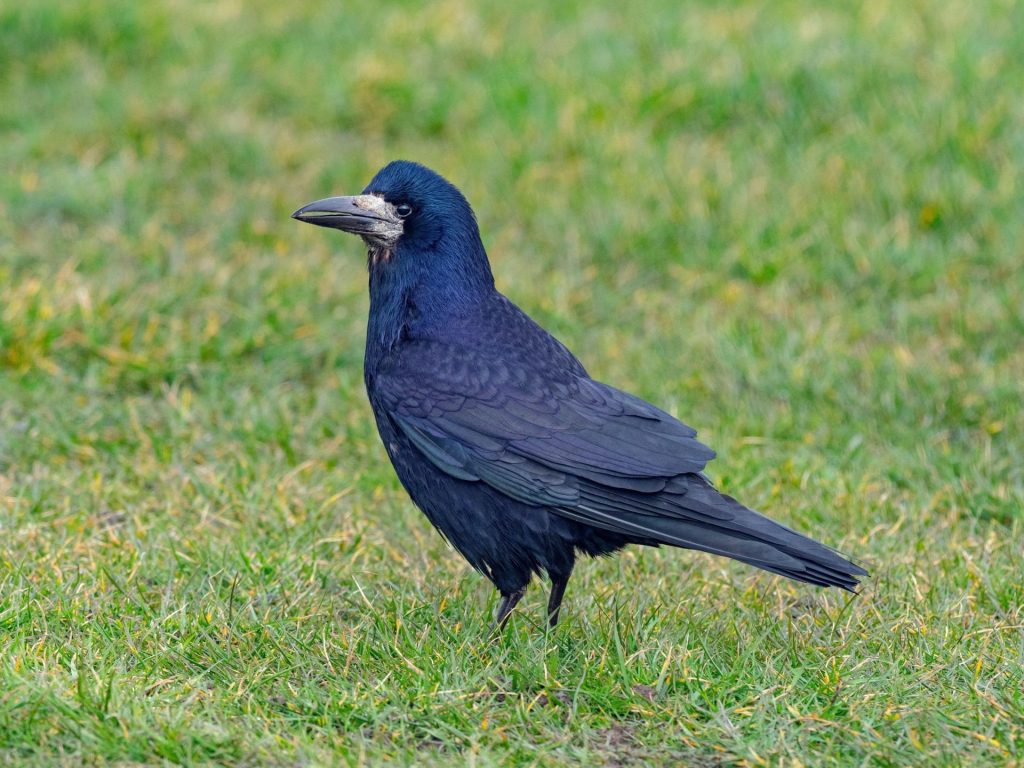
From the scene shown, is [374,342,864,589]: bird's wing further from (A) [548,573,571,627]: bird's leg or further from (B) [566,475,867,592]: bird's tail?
(A) [548,573,571,627]: bird's leg

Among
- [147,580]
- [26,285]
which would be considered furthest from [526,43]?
[147,580]

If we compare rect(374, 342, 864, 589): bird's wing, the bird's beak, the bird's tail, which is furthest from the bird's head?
the bird's tail

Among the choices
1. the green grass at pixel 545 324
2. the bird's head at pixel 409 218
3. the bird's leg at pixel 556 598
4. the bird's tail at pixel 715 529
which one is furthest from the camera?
the bird's head at pixel 409 218

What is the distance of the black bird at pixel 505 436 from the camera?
12.7ft

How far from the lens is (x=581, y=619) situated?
13.3 ft

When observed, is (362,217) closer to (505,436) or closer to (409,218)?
(409,218)

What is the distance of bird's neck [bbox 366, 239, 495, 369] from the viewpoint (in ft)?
13.9

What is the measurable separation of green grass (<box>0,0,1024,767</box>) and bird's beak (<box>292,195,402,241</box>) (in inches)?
39.3

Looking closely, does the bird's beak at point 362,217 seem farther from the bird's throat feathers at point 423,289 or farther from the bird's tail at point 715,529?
the bird's tail at point 715,529

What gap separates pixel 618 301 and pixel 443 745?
3.64 metres

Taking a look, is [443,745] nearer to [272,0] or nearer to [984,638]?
[984,638]

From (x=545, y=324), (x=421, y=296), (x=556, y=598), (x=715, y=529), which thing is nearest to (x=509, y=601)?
(x=556, y=598)

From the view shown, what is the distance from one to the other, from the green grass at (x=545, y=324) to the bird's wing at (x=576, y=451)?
A: 29 cm

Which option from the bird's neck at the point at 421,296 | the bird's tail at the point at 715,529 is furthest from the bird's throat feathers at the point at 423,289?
the bird's tail at the point at 715,529
